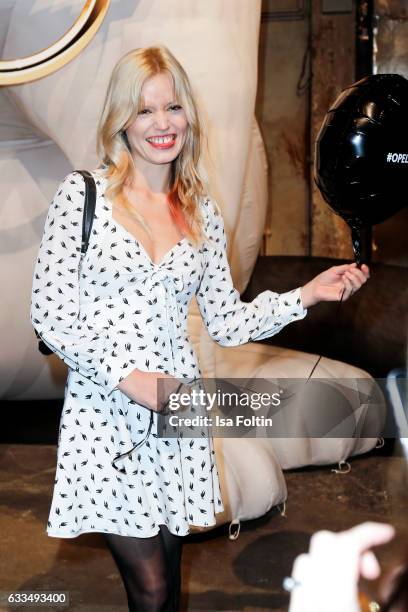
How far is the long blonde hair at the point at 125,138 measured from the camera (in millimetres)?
1715

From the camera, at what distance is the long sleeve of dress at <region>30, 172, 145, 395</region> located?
166cm

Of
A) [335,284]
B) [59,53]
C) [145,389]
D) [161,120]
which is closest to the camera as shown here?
[145,389]

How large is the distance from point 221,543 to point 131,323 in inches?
52.0

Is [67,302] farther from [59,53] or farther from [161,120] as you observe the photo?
[59,53]

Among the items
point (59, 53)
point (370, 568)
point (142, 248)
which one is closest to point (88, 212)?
point (142, 248)

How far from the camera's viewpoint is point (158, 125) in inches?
68.4

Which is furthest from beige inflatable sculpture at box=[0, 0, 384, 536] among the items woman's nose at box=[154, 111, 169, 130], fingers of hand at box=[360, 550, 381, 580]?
fingers of hand at box=[360, 550, 381, 580]

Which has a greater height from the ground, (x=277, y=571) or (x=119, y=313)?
(x=119, y=313)

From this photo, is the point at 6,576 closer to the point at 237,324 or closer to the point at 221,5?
the point at 237,324

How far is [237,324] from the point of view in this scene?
1890 millimetres

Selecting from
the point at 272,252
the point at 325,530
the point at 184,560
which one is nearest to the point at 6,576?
the point at 184,560

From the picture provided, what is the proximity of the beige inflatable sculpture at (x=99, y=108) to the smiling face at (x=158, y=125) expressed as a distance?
3.44 ft

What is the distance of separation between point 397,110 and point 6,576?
5.18ft

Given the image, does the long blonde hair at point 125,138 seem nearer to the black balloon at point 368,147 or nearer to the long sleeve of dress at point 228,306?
the long sleeve of dress at point 228,306
